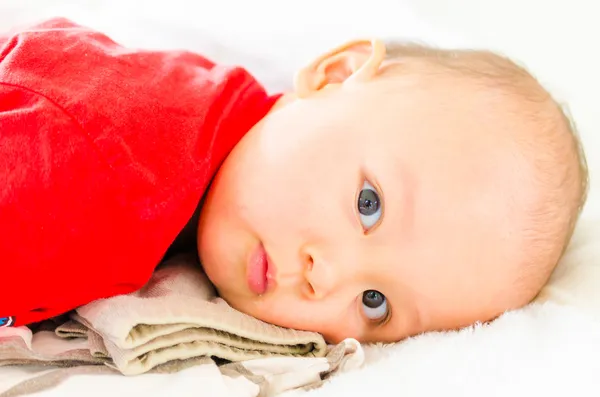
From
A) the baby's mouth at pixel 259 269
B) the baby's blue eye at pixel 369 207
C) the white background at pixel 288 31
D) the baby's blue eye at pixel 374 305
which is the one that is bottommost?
the baby's blue eye at pixel 374 305

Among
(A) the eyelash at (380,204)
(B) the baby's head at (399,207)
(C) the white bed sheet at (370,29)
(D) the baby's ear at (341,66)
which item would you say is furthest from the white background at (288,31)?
(A) the eyelash at (380,204)

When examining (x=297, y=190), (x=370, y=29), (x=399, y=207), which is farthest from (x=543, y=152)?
(x=370, y=29)

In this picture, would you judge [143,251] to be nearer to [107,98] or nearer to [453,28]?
[107,98]

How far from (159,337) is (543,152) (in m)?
0.52

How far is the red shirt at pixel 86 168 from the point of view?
0.80m

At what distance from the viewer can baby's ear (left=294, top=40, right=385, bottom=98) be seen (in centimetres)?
101

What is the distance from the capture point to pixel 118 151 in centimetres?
83

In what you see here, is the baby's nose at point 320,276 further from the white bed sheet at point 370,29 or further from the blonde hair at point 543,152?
the white bed sheet at point 370,29

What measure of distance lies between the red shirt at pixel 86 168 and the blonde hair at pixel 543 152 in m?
0.34

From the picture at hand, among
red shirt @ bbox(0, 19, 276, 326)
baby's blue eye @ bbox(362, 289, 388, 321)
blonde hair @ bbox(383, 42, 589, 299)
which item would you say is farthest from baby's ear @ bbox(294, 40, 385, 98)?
baby's blue eye @ bbox(362, 289, 388, 321)

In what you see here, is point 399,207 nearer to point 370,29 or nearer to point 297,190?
point 297,190

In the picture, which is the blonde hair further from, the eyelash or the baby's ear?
the eyelash

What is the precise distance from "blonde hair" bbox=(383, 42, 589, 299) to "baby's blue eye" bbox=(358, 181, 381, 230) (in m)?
0.18

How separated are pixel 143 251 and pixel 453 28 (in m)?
0.82
